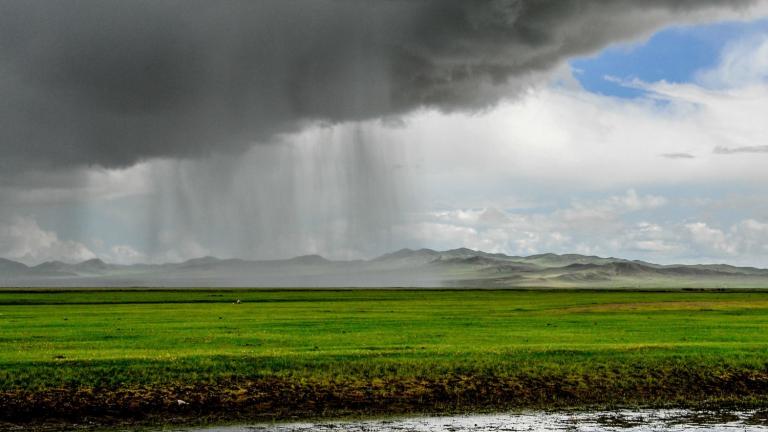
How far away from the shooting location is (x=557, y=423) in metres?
24.0

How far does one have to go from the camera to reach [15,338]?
148 ft

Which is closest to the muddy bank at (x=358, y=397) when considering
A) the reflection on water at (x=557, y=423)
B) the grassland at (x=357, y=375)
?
the grassland at (x=357, y=375)

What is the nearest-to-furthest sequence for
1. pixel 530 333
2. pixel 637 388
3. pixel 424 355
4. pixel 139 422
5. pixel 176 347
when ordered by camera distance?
pixel 139 422, pixel 637 388, pixel 424 355, pixel 176 347, pixel 530 333

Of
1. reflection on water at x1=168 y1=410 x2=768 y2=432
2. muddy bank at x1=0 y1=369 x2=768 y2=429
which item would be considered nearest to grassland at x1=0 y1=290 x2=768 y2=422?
muddy bank at x1=0 y1=369 x2=768 y2=429

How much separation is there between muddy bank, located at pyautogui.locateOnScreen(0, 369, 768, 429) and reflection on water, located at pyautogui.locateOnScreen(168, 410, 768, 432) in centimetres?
171

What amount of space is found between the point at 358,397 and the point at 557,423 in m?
7.90

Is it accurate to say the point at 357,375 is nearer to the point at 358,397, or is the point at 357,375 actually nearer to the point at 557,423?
the point at 358,397

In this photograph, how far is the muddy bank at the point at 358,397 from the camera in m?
25.7

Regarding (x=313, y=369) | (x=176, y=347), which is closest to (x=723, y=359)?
(x=313, y=369)

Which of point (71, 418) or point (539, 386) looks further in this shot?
point (539, 386)

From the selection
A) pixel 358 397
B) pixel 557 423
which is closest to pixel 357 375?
pixel 358 397

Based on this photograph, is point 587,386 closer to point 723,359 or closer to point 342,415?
point 723,359

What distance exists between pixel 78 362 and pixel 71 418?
6086 mm

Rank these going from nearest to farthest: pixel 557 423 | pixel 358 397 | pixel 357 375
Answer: pixel 557 423
pixel 358 397
pixel 357 375
